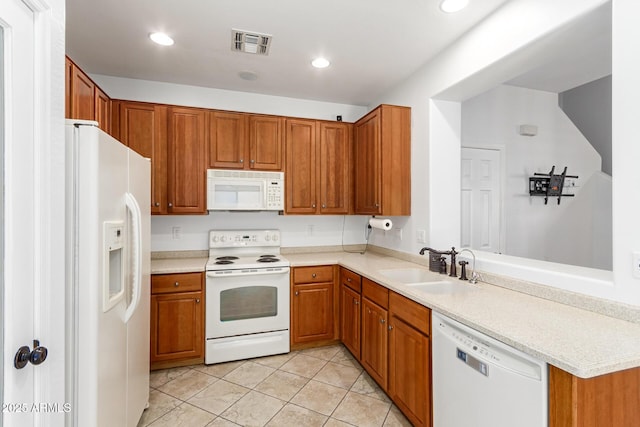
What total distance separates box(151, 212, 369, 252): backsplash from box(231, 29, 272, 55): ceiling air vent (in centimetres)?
166

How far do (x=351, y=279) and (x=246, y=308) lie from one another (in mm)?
1038

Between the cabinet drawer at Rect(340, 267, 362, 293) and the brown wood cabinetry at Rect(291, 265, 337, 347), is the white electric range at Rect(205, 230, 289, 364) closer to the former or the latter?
the brown wood cabinetry at Rect(291, 265, 337, 347)

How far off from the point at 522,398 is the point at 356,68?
8.76 ft

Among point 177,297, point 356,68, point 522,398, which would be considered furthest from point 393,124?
point 177,297

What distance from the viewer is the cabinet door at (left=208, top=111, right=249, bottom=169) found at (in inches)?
119

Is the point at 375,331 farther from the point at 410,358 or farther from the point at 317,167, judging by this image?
the point at 317,167

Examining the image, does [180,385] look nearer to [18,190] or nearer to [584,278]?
[18,190]

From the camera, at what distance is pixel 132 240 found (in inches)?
67.0

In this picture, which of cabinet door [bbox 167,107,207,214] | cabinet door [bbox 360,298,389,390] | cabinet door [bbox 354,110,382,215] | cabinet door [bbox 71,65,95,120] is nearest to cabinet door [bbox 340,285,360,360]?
cabinet door [bbox 360,298,389,390]

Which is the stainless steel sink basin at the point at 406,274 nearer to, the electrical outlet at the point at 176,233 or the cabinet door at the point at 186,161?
the cabinet door at the point at 186,161

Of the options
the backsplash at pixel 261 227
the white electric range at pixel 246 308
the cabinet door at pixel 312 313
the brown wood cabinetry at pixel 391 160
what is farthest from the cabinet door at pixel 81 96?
the brown wood cabinetry at pixel 391 160

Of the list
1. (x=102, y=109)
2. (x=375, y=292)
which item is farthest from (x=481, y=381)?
(x=102, y=109)

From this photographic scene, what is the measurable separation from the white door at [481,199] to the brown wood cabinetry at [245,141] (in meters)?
2.06

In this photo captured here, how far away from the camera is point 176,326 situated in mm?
2641
